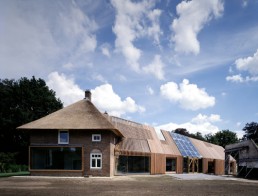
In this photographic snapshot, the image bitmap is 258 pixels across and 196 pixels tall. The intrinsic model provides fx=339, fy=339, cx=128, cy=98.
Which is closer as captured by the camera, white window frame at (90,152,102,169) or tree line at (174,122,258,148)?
white window frame at (90,152,102,169)

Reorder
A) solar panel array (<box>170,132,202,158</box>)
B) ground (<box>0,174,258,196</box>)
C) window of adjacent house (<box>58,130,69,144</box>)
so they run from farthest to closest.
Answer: solar panel array (<box>170,132,202,158</box>) < window of adjacent house (<box>58,130,69,144</box>) < ground (<box>0,174,258,196</box>)

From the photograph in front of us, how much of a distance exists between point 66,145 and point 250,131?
214 ft

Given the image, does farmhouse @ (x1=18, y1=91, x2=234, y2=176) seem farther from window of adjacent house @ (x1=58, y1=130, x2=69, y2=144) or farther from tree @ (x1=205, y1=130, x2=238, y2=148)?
tree @ (x1=205, y1=130, x2=238, y2=148)

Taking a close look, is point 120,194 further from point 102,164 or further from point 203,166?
point 203,166

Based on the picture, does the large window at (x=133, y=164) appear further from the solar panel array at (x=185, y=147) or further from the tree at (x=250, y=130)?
the tree at (x=250, y=130)

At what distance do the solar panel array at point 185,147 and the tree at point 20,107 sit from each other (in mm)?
21966

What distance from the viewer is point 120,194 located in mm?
17875

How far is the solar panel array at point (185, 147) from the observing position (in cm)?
4741

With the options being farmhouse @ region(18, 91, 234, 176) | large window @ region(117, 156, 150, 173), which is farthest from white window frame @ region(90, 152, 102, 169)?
large window @ region(117, 156, 150, 173)

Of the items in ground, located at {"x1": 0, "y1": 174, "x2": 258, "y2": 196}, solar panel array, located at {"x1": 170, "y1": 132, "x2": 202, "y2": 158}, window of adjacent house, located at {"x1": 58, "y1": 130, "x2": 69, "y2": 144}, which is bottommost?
ground, located at {"x1": 0, "y1": 174, "x2": 258, "y2": 196}

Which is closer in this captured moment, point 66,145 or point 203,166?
point 66,145

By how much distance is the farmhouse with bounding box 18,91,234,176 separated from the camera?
→ 3491 centimetres

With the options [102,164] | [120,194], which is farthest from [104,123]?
[120,194]

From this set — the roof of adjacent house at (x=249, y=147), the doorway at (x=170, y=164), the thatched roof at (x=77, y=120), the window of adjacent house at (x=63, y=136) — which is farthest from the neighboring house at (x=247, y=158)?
the window of adjacent house at (x=63, y=136)
